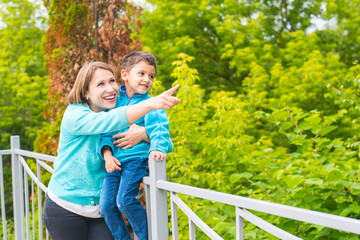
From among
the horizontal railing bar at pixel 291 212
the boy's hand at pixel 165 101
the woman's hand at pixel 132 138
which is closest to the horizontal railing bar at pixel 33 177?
the woman's hand at pixel 132 138

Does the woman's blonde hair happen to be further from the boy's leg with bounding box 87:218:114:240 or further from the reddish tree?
the reddish tree

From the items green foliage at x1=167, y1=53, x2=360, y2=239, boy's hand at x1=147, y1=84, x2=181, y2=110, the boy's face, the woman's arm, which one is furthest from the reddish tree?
boy's hand at x1=147, y1=84, x2=181, y2=110

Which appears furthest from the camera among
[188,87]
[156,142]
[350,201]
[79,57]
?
[79,57]

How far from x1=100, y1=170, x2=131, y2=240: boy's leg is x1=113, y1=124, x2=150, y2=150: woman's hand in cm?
15

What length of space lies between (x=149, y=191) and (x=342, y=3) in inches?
608

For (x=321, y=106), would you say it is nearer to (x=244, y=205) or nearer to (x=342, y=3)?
(x=342, y=3)

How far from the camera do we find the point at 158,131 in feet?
6.37

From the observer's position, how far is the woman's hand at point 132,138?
1.98 metres

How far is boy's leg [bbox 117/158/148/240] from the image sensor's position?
1898 mm

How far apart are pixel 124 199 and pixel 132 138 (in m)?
0.31

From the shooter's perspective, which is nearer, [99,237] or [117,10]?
[99,237]

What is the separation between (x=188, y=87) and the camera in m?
4.41

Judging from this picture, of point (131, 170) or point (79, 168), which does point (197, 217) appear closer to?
point (131, 170)

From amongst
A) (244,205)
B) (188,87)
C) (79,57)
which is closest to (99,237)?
(244,205)
